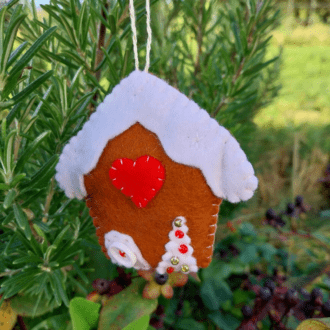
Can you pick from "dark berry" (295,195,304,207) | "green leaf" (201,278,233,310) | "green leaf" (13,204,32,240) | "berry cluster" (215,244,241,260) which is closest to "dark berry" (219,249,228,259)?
"berry cluster" (215,244,241,260)

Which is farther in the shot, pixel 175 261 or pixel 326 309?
pixel 326 309

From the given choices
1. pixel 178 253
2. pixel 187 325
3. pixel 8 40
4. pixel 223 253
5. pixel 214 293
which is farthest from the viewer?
pixel 223 253

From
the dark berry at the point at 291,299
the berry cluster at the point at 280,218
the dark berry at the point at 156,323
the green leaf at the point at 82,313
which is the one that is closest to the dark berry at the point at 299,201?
the berry cluster at the point at 280,218

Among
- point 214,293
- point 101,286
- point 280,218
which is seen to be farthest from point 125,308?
point 280,218

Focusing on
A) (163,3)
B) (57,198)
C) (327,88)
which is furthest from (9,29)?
(327,88)

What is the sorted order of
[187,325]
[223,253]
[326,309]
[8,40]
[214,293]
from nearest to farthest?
[8,40]
[326,309]
[187,325]
[214,293]
[223,253]

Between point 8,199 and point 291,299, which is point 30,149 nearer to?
point 8,199
